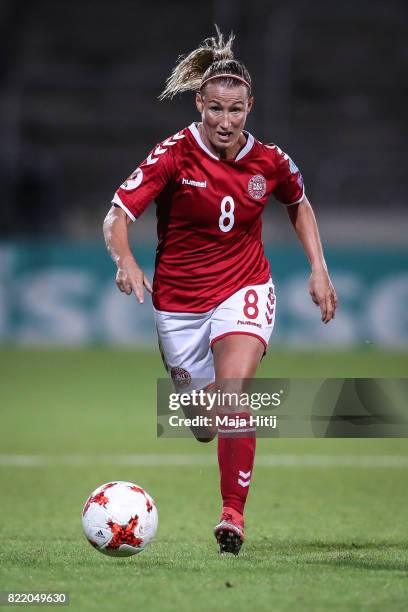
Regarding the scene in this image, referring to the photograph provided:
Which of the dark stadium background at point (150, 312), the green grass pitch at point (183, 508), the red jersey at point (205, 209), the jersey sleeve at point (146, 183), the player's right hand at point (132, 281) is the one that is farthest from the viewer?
the red jersey at point (205, 209)

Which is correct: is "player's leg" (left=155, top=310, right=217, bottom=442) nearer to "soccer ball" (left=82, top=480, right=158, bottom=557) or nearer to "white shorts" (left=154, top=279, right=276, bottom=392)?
→ "white shorts" (left=154, top=279, right=276, bottom=392)

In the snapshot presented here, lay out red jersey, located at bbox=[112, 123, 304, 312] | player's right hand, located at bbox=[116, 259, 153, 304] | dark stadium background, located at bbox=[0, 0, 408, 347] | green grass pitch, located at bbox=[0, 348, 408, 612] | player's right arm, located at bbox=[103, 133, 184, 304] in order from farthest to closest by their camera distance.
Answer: dark stadium background, located at bbox=[0, 0, 408, 347] < red jersey, located at bbox=[112, 123, 304, 312] < player's right arm, located at bbox=[103, 133, 184, 304] < player's right hand, located at bbox=[116, 259, 153, 304] < green grass pitch, located at bbox=[0, 348, 408, 612]

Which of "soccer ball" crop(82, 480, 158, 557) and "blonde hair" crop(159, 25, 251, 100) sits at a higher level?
"blonde hair" crop(159, 25, 251, 100)

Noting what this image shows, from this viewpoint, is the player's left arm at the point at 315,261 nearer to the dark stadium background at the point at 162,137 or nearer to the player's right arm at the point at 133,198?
the player's right arm at the point at 133,198

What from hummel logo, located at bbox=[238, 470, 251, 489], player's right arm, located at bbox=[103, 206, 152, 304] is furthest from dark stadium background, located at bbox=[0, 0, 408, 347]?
player's right arm, located at bbox=[103, 206, 152, 304]

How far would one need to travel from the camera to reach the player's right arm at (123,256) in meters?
5.01

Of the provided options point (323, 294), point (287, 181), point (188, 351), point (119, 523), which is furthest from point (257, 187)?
point (119, 523)

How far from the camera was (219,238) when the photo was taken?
5.84 meters

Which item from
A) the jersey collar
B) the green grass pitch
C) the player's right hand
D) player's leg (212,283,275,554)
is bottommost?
the green grass pitch

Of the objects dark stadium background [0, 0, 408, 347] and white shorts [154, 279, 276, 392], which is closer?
white shorts [154, 279, 276, 392]

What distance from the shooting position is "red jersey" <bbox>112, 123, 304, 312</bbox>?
566 cm

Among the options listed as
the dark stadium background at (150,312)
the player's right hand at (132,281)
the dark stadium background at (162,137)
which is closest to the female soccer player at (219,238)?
the player's right hand at (132,281)

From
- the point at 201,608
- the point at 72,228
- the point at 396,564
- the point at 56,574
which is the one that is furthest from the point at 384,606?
the point at 72,228

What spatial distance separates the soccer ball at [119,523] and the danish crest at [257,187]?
1652 millimetres
